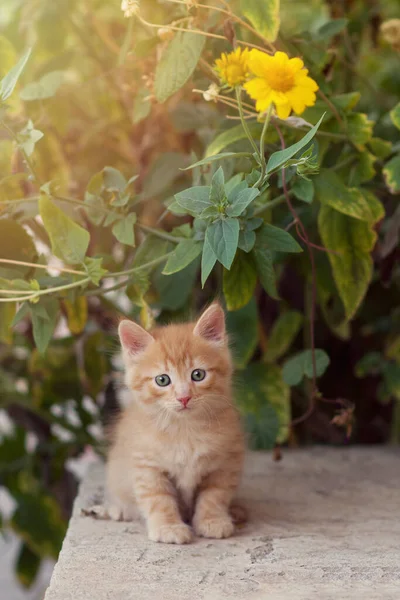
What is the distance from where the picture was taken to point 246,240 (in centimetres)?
110

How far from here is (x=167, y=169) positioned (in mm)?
1600

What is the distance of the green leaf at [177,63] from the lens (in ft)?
3.88

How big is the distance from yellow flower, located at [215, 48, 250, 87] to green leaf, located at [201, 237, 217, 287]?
27 centimetres

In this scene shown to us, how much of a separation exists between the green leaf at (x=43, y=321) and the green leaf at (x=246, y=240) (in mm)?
355

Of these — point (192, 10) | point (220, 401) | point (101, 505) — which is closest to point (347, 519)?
point (220, 401)

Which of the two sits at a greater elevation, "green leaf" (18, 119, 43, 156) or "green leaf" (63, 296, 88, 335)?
"green leaf" (18, 119, 43, 156)

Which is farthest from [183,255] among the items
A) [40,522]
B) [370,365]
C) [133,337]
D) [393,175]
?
[40,522]

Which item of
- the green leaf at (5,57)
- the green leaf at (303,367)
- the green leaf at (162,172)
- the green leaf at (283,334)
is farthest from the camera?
the green leaf at (283,334)

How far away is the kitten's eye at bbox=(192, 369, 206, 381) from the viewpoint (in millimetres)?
1248

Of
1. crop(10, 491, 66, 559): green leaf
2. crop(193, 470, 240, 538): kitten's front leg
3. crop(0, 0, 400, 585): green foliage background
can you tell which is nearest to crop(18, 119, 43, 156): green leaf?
crop(0, 0, 400, 585): green foliage background

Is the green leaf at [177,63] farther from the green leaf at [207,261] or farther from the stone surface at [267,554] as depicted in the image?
the stone surface at [267,554]

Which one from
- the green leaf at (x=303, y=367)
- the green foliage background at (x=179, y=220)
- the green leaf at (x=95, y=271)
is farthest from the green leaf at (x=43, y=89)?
the green leaf at (x=303, y=367)

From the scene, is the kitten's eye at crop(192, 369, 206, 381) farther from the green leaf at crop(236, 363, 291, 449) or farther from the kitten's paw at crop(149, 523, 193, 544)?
the green leaf at crop(236, 363, 291, 449)

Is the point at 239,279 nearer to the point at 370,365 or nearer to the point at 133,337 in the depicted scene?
the point at 133,337
